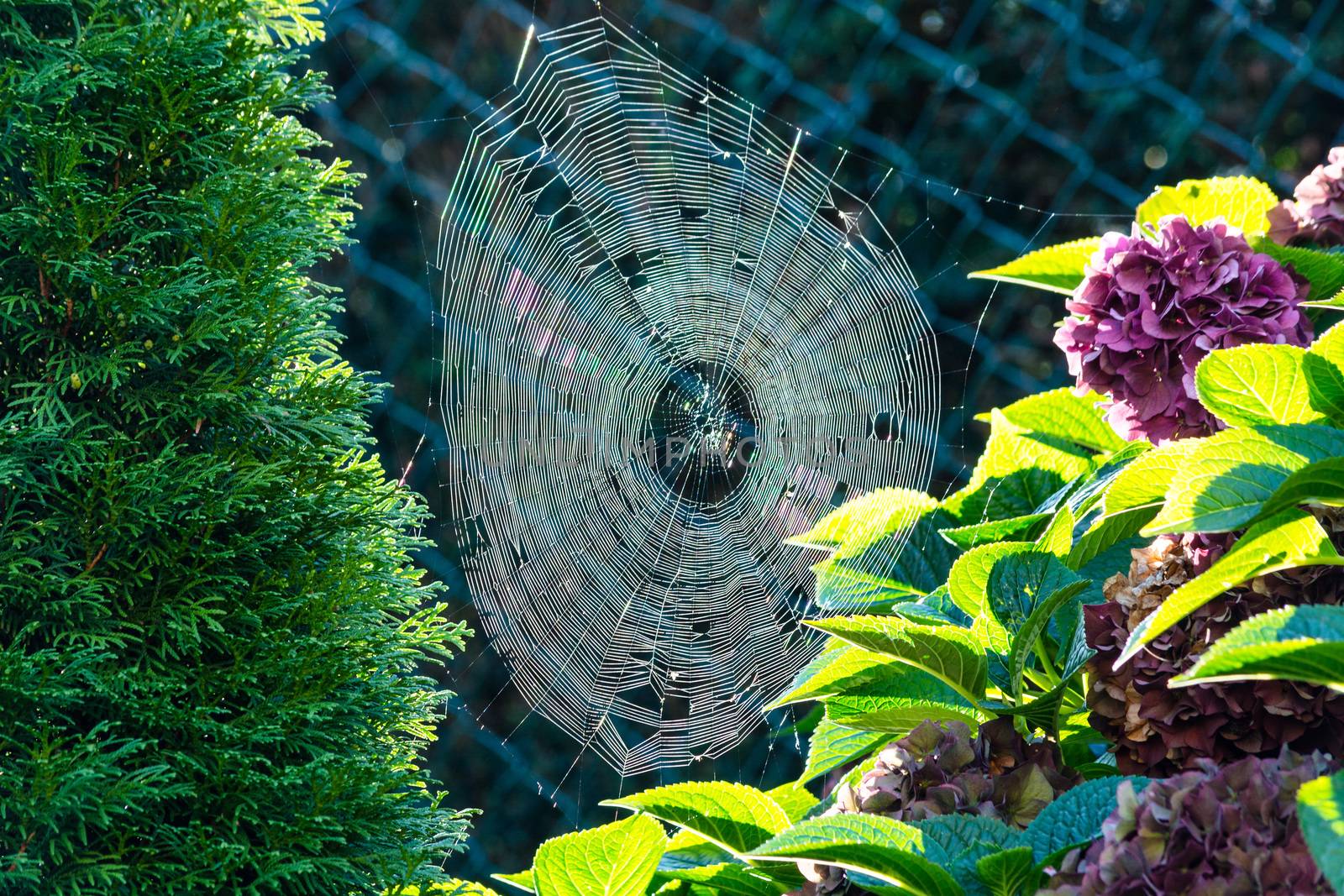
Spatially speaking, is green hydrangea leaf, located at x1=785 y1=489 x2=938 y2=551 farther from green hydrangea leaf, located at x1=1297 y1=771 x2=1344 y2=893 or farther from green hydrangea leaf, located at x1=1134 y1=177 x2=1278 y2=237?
green hydrangea leaf, located at x1=1297 y1=771 x2=1344 y2=893

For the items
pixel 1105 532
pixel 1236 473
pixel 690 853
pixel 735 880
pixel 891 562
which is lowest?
pixel 690 853

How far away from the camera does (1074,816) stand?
2.56 feet

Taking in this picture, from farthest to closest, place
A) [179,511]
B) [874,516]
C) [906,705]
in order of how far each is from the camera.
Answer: [874,516], [179,511], [906,705]

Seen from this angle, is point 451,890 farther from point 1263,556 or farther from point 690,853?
point 1263,556

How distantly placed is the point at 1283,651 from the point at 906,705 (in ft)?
1.45

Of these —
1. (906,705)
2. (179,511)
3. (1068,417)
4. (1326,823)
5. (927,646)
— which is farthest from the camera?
(1068,417)

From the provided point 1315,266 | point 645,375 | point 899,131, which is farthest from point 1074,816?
point 899,131

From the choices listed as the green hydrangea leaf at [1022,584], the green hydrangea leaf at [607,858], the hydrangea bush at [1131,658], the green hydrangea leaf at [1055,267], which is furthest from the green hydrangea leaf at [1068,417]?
the green hydrangea leaf at [607,858]

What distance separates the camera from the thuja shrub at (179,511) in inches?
41.4

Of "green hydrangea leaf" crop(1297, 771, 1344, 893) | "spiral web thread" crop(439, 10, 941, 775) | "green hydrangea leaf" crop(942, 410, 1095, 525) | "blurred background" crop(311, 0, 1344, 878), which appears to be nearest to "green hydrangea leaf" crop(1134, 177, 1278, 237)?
"green hydrangea leaf" crop(942, 410, 1095, 525)

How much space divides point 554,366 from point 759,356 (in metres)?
0.48

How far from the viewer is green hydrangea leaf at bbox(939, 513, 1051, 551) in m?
1.09

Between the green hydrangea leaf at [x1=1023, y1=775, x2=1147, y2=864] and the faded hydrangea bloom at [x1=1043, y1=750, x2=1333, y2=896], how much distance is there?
3.1 inches

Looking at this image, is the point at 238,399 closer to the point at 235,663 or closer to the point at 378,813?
the point at 235,663
